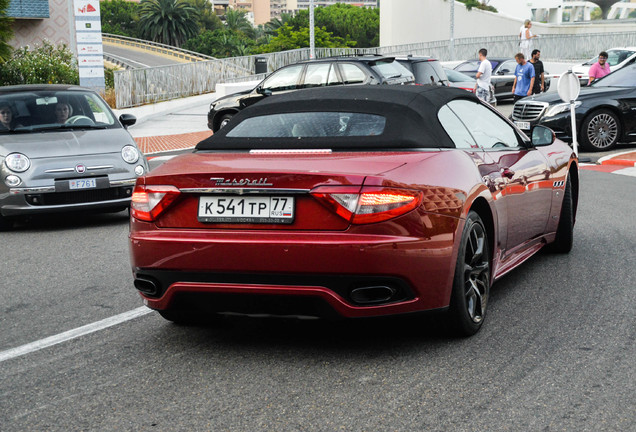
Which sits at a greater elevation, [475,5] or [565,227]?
[475,5]

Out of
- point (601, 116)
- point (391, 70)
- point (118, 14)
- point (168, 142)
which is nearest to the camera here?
point (601, 116)

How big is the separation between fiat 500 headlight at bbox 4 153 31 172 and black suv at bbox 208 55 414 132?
304 inches

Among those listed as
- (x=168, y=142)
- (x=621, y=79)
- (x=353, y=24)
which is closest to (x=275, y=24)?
(x=353, y=24)

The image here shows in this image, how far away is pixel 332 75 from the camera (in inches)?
716

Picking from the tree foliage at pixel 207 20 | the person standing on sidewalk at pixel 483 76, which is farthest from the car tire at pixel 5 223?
the tree foliage at pixel 207 20

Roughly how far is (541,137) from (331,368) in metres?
2.86

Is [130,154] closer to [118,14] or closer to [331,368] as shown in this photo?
[331,368]

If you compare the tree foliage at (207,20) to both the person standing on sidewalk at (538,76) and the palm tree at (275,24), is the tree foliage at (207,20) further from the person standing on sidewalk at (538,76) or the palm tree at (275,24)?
the person standing on sidewalk at (538,76)

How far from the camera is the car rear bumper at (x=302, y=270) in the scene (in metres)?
4.29

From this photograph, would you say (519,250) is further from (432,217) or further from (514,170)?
(432,217)

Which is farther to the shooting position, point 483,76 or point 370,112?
point 483,76

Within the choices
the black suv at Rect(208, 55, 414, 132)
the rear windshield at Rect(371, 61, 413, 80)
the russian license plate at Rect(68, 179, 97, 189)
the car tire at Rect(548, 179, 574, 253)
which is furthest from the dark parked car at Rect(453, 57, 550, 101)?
the car tire at Rect(548, 179, 574, 253)

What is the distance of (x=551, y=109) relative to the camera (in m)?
17.3

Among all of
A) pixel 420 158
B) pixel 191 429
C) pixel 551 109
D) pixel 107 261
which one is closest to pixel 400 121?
pixel 420 158
